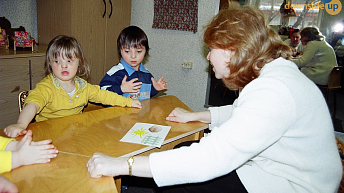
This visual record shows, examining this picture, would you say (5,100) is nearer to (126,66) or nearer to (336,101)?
(126,66)

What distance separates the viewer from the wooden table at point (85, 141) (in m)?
0.81

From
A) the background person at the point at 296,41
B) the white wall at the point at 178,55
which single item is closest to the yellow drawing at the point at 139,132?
the white wall at the point at 178,55

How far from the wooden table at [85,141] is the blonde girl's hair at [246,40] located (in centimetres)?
52

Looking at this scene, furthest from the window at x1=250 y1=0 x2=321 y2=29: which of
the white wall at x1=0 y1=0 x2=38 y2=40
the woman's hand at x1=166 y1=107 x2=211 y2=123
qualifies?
the white wall at x1=0 y1=0 x2=38 y2=40

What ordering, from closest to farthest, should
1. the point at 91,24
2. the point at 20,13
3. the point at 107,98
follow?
the point at 107,98, the point at 20,13, the point at 91,24

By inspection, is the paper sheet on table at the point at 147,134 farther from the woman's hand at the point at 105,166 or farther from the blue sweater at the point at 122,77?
the blue sweater at the point at 122,77

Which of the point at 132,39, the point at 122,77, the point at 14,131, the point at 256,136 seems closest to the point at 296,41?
the point at 132,39

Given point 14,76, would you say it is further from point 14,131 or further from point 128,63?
point 14,131

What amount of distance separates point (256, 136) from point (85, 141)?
76 centimetres

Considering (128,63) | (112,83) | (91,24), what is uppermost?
(91,24)

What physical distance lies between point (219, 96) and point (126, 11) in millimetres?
1862

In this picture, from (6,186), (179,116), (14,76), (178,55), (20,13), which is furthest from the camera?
(178,55)

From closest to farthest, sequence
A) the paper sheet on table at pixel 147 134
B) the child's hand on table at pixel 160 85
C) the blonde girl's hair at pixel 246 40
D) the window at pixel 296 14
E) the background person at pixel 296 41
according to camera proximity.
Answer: the blonde girl's hair at pixel 246 40 < the paper sheet on table at pixel 147 134 < the child's hand on table at pixel 160 85 < the window at pixel 296 14 < the background person at pixel 296 41

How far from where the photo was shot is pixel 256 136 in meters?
0.77
